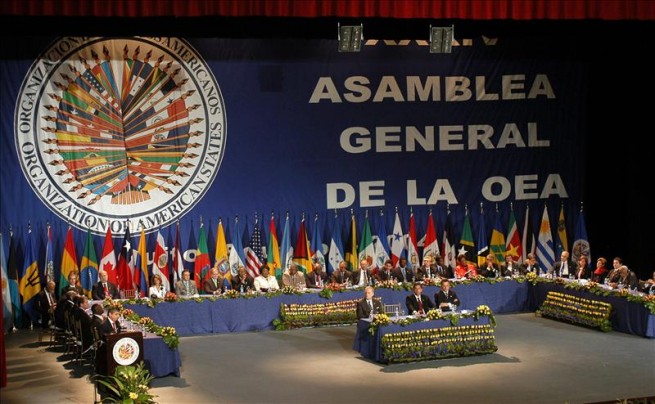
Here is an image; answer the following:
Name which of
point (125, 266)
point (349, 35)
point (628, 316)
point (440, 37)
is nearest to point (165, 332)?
point (125, 266)

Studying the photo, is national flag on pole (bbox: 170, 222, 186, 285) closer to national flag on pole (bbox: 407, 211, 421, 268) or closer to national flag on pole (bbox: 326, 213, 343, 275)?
national flag on pole (bbox: 326, 213, 343, 275)

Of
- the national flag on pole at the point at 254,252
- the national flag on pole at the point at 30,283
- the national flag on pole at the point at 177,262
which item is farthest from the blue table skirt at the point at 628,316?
the national flag on pole at the point at 30,283

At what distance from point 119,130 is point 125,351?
821 centimetres

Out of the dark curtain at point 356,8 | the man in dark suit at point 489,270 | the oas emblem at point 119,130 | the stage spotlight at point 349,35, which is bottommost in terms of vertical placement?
the man in dark suit at point 489,270

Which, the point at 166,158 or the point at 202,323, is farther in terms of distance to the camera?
the point at 166,158

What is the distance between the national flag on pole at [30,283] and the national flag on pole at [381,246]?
738 cm

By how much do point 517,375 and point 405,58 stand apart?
32.8 feet

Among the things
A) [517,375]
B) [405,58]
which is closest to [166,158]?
[405,58]

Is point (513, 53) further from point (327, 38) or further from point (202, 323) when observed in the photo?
point (202, 323)

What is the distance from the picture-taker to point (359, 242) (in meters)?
23.1

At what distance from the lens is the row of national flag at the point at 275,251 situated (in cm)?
2108

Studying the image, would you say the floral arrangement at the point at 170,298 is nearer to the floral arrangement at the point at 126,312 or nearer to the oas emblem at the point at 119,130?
the floral arrangement at the point at 126,312

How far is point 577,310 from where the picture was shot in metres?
19.5

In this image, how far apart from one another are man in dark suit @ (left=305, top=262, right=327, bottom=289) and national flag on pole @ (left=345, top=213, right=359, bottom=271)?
2.05 metres
